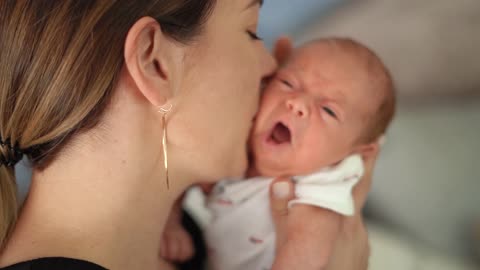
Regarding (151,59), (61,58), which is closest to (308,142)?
(151,59)

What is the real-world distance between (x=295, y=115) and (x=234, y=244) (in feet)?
1.15

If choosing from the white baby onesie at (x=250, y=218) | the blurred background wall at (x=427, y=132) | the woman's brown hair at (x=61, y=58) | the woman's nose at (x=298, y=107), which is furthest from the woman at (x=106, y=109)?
the blurred background wall at (x=427, y=132)

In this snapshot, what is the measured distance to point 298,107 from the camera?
3.88 feet

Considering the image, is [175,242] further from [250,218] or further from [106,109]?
[106,109]

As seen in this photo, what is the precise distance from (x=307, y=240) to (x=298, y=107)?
290 mm

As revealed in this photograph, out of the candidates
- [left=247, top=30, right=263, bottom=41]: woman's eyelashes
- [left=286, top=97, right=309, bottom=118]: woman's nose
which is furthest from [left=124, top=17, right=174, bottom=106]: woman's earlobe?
[left=286, top=97, right=309, bottom=118]: woman's nose

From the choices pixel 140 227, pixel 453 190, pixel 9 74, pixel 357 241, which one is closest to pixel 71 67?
pixel 9 74

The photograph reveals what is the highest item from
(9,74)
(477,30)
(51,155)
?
(9,74)

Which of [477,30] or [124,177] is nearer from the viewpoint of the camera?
[124,177]

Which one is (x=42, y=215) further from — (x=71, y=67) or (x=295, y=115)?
(x=295, y=115)

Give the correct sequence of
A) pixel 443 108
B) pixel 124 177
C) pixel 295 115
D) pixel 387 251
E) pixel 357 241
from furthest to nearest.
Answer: pixel 443 108 < pixel 387 251 < pixel 357 241 < pixel 295 115 < pixel 124 177

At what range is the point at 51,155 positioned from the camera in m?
0.96

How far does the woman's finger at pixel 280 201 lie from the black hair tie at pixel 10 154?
0.56 metres

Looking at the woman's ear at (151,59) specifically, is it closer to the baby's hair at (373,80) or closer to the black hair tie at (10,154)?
the black hair tie at (10,154)
